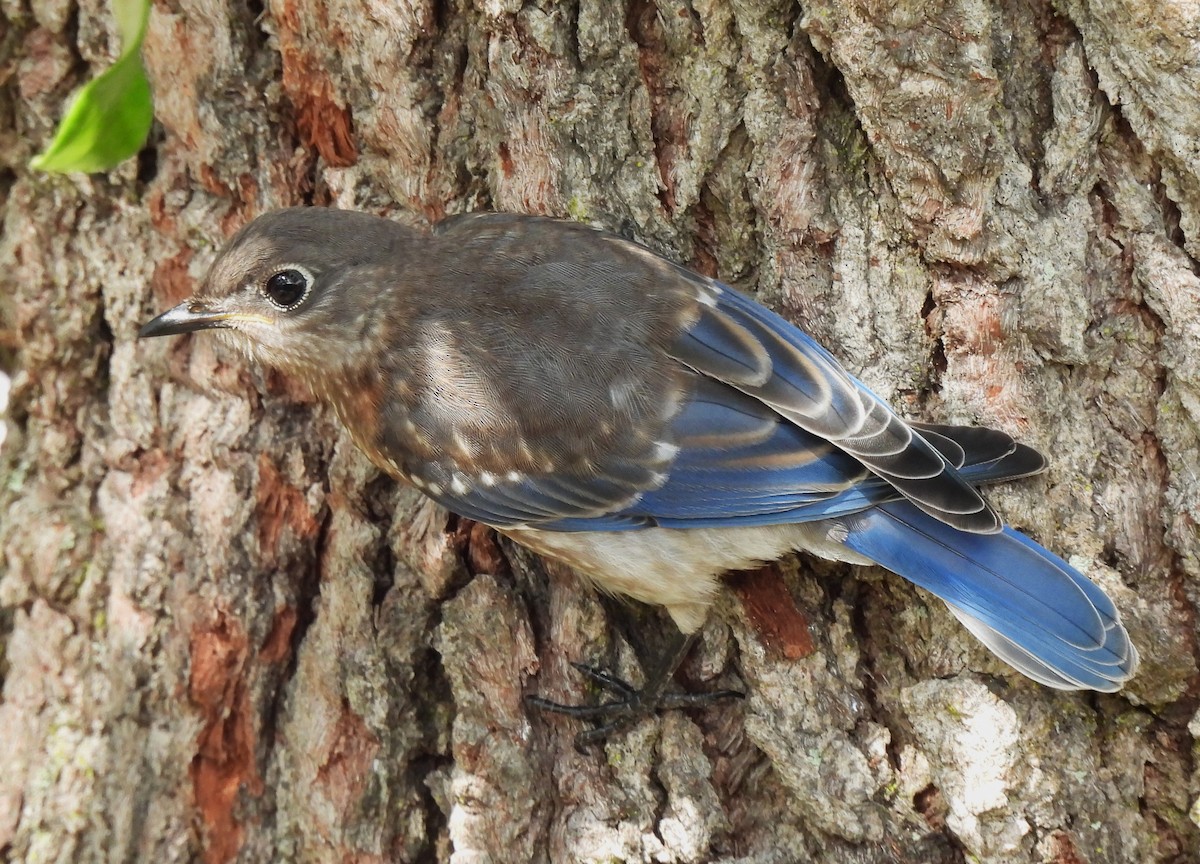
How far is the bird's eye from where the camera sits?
345 cm

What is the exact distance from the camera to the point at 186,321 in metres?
3.38

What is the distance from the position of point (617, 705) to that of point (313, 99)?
213 centimetres

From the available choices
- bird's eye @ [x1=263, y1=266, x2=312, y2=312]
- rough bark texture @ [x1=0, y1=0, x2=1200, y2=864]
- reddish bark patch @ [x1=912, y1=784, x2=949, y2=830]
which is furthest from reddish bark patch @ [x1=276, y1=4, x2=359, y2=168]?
→ reddish bark patch @ [x1=912, y1=784, x2=949, y2=830]

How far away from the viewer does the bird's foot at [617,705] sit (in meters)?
3.19

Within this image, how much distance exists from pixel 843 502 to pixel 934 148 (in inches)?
39.0

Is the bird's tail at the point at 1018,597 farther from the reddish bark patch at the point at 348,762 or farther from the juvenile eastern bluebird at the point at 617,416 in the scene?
the reddish bark patch at the point at 348,762


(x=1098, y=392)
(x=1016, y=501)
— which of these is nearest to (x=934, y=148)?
(x=1098, y=392)

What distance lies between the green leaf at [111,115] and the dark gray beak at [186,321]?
1.62 feet

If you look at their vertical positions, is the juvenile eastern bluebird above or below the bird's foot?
above

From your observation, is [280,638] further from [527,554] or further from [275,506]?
[527,554]

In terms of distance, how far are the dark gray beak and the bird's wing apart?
1.43 metres

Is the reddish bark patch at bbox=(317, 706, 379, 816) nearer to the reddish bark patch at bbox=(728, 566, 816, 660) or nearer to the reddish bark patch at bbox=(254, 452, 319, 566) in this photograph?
the reddish bark patch at bbox=(254, 452, 319, 566)

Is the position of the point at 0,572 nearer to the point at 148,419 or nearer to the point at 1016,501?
the point at 148,419

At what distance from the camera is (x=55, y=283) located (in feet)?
12.9
